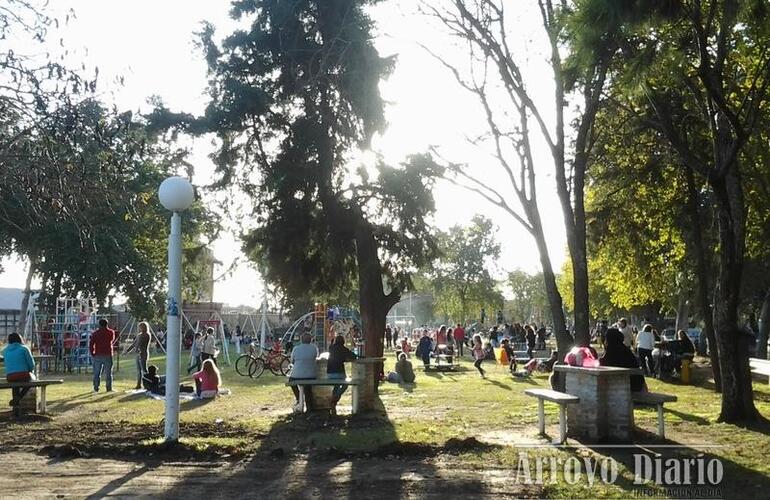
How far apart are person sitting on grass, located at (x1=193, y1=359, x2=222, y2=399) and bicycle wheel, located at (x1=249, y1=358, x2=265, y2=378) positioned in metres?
6.91

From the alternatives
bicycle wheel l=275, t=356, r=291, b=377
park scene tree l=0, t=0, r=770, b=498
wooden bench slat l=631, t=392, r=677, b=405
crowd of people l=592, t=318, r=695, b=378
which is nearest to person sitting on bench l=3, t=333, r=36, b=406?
park scene tree l=0, t=0, r=770, b=498

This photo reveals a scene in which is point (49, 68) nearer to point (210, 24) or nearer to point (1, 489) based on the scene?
point (1, 489)

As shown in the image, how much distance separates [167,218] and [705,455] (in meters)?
32.8

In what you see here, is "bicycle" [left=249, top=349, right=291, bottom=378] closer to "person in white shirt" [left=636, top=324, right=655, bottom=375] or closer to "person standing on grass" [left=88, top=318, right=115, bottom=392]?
"person standing on grass" [left=88, top=318, right=115, bottom=392]

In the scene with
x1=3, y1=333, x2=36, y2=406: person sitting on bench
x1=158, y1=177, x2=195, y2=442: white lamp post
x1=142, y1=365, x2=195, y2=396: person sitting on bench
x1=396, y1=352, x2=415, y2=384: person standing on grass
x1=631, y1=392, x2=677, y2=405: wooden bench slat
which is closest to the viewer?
x1=158, y1=177, x2=195, y2=442: white lamp post

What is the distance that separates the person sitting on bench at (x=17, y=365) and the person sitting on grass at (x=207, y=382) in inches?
156

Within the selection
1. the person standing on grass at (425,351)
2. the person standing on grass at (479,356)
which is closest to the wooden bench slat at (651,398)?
the person standing on grass at (479,356)

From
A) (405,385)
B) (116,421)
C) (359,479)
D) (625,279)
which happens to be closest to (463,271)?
(625,279)

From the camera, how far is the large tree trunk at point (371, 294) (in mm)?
19969

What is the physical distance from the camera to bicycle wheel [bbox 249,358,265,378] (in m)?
24.4

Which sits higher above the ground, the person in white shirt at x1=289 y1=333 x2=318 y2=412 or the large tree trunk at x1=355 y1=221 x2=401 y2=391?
the large tree trunk at x1=355 y1=221 x2=401 y2=391

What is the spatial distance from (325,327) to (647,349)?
15850mm

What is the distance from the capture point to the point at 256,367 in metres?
24.7

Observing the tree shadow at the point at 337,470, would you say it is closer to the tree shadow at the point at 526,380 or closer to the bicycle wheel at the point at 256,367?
the tree shadow at the point at 526,380
